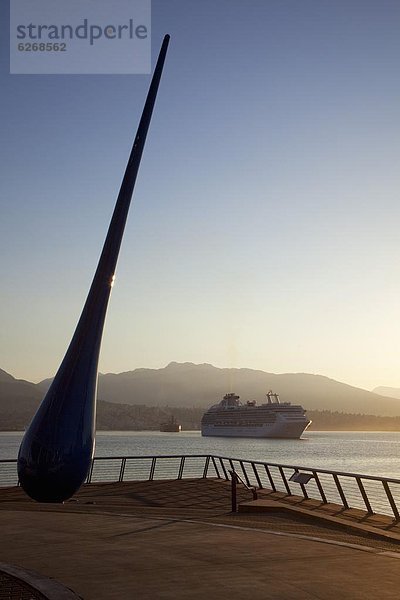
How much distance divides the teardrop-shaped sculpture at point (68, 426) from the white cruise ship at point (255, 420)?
136 m

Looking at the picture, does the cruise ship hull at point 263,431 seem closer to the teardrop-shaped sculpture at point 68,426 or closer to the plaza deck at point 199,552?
the plaza deck at point 199,552

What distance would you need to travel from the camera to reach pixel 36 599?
691cm

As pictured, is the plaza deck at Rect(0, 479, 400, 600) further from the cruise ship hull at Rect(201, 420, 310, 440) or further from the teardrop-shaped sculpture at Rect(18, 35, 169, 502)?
the cruise ship hull at Rect(201, 420, 310, 440)

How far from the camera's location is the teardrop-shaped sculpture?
33.3ft

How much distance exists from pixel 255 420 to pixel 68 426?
13967cm

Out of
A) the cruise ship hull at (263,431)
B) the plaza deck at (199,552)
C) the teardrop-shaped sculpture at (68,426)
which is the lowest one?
the cruise ship hull at (263,431)

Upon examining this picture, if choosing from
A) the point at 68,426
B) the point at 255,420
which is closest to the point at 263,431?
the point at 255,420

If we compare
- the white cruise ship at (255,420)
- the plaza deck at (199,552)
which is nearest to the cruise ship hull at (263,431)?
the white cruise ship at (255,420)

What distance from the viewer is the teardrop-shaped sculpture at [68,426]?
10164mm

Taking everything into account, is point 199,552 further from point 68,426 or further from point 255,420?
point 255,420

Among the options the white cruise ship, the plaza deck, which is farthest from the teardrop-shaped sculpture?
the white cruise ship

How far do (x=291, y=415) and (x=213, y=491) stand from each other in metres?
132

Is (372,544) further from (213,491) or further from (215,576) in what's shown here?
(213,491)

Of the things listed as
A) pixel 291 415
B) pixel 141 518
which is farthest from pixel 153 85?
pixel 291 415
